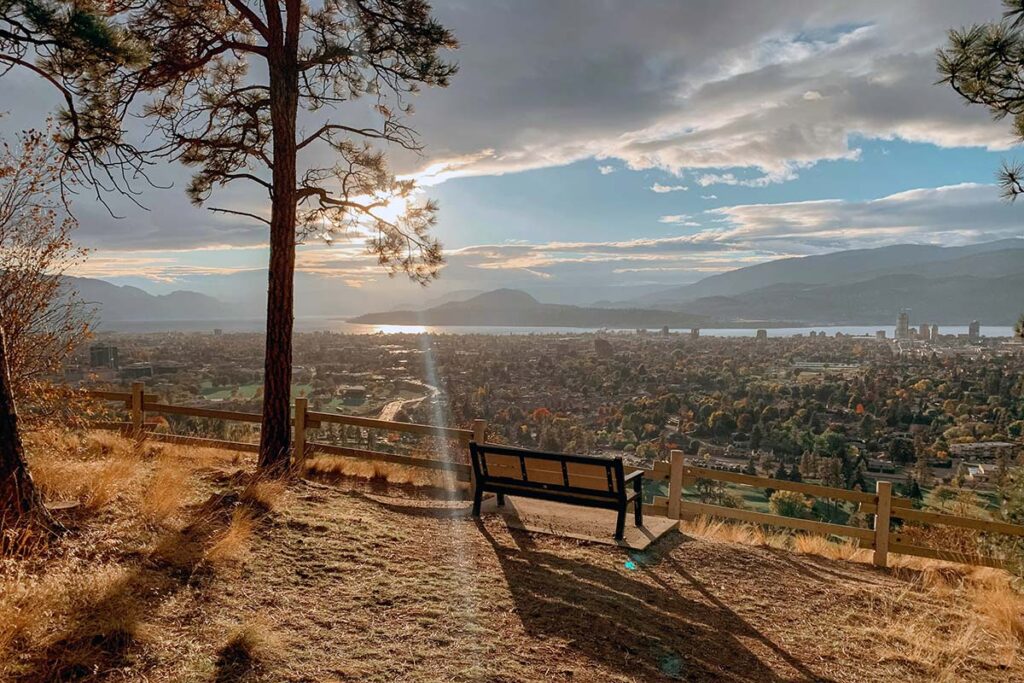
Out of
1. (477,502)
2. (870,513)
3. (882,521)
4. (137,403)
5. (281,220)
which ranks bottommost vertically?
(882,521)

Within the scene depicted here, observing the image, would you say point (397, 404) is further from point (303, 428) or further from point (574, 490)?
point (574, 490)

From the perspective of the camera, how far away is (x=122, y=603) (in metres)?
3.72

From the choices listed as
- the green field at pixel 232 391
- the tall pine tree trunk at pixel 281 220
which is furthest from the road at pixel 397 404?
the tall pine tree trunk at pixel 281 220

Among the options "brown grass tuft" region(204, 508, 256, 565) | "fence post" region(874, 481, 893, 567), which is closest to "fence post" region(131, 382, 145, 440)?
"brown grass tuft" region(204, 508, 256, 565)

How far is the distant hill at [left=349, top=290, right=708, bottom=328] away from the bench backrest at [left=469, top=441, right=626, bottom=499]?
445 ft

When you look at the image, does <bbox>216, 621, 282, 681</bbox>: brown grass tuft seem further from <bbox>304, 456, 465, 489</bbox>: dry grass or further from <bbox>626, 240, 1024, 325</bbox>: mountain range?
<bbox>626, 240, 1024, 325</bbox>: mountain range

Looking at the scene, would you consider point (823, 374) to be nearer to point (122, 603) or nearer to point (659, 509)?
point (659, 509)

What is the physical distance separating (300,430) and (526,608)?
610 centimetres

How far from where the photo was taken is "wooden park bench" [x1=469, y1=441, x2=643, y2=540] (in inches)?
260

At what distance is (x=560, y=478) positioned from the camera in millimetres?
6840

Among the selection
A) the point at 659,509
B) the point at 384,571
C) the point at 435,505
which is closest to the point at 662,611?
the point at 384,571

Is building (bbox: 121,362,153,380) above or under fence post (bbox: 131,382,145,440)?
under

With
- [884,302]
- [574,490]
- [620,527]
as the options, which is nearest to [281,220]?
[574,490]

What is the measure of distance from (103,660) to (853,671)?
194 inches
